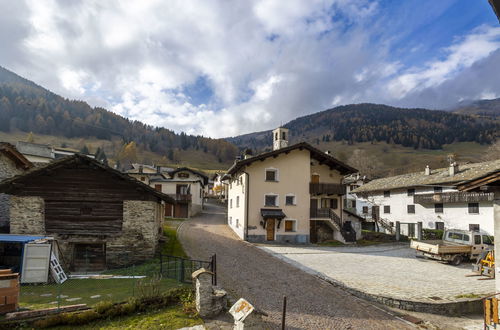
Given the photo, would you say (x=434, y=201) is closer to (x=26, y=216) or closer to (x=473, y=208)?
(x=473, y=208)

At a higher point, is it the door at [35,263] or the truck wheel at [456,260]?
the door at [35,263]

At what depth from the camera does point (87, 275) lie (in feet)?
52.7

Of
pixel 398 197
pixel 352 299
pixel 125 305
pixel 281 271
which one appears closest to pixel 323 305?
pixel 352 299

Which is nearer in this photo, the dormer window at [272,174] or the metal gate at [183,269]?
the metal gate at [183,269]

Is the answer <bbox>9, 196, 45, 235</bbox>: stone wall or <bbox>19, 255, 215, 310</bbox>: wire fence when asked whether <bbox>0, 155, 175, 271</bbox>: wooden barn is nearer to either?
<bbox>9, 196, 45, 235</bbox>: stone wall

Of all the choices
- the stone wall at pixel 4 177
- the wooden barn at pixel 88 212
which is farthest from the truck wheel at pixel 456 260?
the stone wall at pixel 4 177

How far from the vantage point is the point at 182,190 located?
4769 centimetres

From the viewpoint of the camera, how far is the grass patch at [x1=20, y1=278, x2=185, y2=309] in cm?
1081

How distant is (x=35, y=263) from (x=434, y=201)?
3859cm

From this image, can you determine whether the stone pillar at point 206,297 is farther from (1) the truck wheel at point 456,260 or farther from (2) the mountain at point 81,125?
(2) the mountain at point 81,125

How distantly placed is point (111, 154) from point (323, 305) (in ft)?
464

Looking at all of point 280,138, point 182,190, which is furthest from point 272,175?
point 182,190

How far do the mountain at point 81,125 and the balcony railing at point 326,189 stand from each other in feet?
400

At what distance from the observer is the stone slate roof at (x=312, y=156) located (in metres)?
27.8
